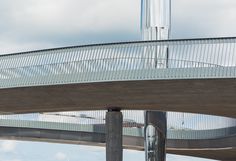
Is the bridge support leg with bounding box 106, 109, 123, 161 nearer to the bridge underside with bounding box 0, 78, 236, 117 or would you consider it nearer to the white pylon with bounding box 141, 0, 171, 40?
the bridge underside with bounding box 0, 78, 236, 117

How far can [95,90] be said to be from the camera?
104 feet

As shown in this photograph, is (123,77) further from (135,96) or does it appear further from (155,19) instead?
(155,19)

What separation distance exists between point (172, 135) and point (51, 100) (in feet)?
90.2

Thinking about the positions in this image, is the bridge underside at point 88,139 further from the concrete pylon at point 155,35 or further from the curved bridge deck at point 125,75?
the curved bridge deck at point 125,75

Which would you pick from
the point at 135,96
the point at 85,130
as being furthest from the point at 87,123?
the point at 135,96

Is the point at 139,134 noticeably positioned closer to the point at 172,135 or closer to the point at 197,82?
the point at 172,135

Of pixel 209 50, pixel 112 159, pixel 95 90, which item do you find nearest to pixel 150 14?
pixel 112 159

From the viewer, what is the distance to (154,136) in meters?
44.8

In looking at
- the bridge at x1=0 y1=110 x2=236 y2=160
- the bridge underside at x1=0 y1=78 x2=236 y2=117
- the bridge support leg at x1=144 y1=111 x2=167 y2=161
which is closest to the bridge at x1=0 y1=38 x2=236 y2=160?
the bridge underside at x1=0 y1=78 x2=236 y2=117

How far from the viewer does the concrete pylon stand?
4494 centimetres

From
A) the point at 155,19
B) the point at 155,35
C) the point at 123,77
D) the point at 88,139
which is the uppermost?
the point at 155,19

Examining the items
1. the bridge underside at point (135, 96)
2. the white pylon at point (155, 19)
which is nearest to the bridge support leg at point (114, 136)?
the bridge underside at point (135, 96)

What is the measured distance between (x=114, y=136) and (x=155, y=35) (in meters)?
9.72

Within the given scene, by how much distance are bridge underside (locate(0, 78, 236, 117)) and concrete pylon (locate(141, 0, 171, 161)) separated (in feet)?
18.8
